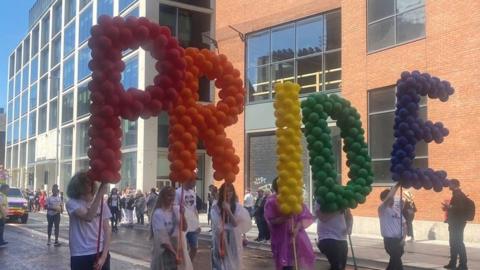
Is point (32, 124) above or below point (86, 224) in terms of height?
above

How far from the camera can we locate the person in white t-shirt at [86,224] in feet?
19.9

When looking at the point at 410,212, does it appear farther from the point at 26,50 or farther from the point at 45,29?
the point at 26,50

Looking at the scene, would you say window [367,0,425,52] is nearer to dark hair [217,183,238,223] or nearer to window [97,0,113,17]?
dark hair [217,183,238,223]

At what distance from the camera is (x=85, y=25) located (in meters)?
49.8

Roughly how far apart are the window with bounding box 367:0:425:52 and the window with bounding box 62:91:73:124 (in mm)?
35525

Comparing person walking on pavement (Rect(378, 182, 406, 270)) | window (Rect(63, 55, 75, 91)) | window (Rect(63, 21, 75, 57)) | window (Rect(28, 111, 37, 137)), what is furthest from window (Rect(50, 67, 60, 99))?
person walking on pavement (Rect(378, 182, 406, 270))

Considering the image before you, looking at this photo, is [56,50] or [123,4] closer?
[123,4]

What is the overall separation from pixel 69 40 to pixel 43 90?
12394 millimetres

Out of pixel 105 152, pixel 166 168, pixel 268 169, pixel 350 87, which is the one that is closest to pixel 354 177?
pixel 105 152

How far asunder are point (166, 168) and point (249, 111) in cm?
1095

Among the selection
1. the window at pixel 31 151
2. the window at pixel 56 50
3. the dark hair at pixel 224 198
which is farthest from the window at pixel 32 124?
the dark hair at pixel 224 198

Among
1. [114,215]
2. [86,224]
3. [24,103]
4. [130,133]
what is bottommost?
[114,215]

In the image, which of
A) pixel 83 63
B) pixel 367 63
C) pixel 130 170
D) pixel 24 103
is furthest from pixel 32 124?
pixel 367 63

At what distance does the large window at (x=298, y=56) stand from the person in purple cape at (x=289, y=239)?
17.1 metres
